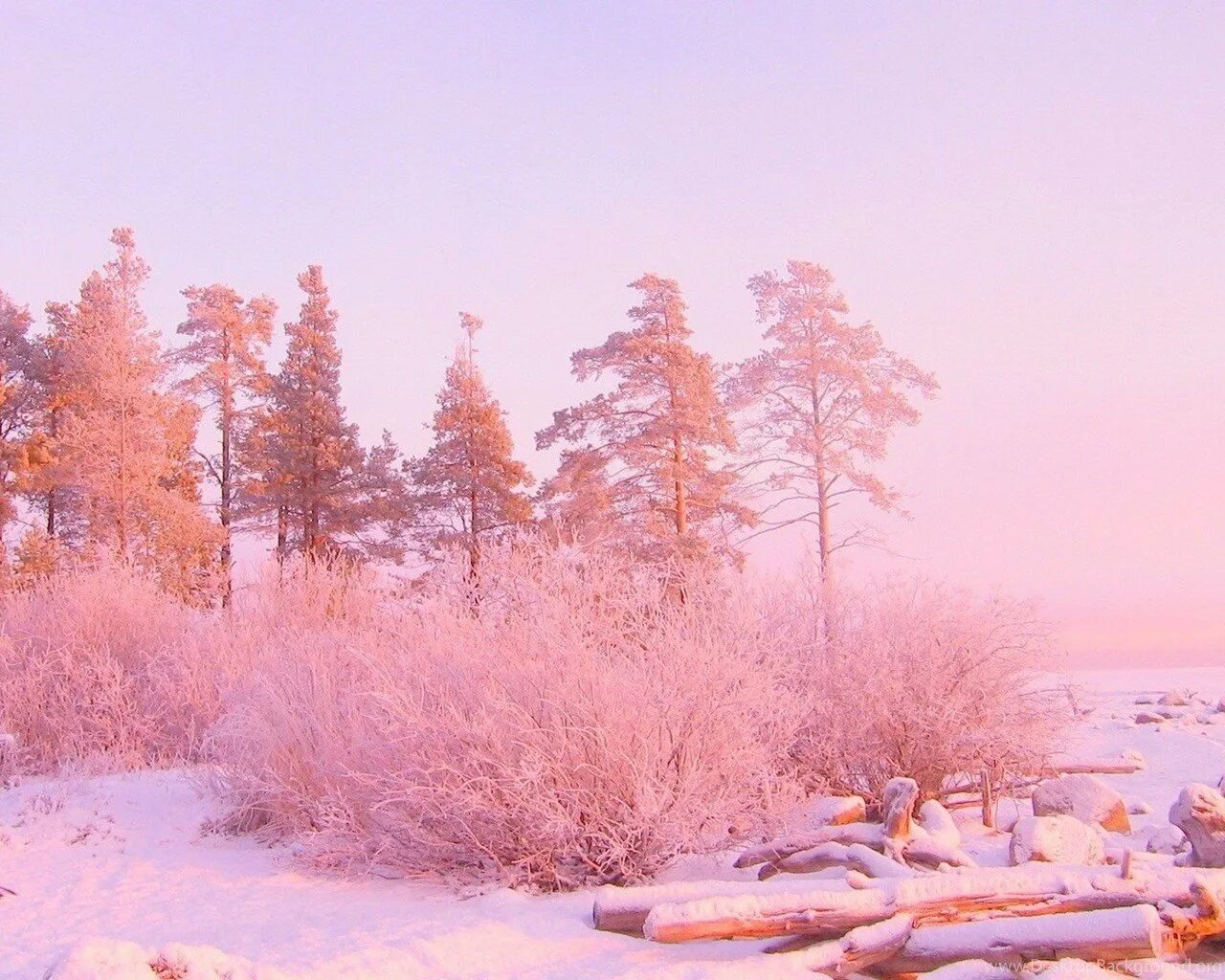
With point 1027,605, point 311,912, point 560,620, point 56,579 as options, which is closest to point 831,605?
point 1027,605

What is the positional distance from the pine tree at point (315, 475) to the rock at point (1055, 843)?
20585mm

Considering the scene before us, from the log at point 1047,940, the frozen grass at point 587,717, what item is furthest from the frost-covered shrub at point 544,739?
the log at point 1047,940

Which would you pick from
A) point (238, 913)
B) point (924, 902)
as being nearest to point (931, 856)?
point (924, 902)

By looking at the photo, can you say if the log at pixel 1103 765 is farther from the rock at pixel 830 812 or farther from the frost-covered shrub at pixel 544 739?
the frost-covered shrub at pixel 544 739

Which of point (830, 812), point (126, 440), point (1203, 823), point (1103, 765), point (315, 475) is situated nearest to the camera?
point (1203, 823)

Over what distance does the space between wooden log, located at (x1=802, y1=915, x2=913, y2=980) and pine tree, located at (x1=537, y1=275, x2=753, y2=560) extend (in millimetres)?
17705

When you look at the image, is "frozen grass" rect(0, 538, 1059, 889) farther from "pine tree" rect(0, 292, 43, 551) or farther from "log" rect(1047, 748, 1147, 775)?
"pine tree" rect(0, 292, 43, 551)

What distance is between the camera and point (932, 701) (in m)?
8.51

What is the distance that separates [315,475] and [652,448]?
8.89m

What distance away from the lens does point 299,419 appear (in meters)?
27.1

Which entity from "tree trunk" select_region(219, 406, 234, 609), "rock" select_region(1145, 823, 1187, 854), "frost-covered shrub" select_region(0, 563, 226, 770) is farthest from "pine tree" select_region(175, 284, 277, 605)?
"rock" select_region(1145, 823, 1187, 854)

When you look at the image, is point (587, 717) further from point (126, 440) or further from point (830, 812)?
point (126, 440)

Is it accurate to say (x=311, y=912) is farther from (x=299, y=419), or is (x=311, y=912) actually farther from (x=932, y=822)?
(x=299, y=419)

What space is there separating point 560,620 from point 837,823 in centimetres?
247
